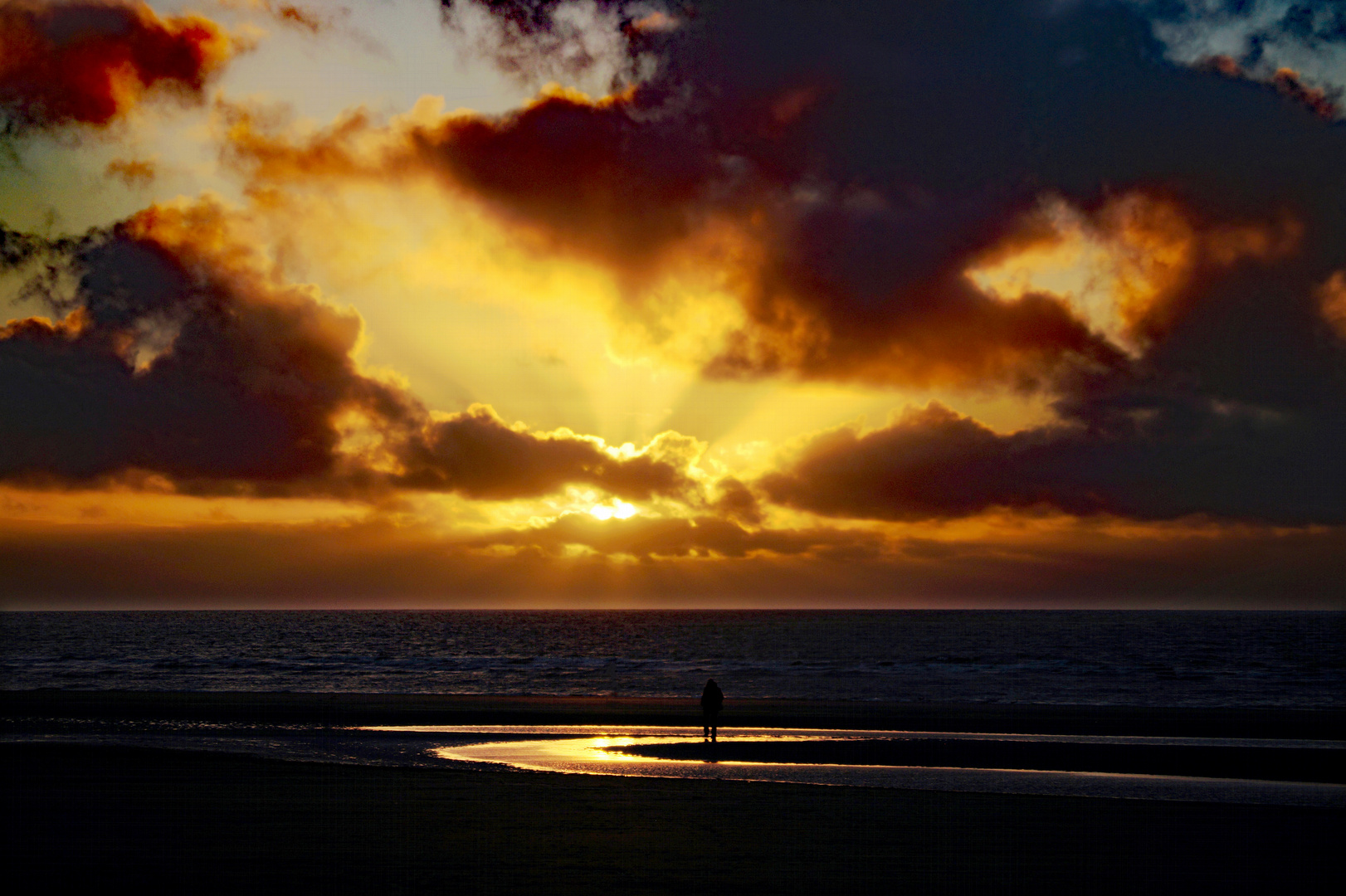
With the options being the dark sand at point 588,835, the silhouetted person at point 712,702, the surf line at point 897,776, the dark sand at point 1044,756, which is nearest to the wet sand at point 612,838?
the dark sand at point 588,835

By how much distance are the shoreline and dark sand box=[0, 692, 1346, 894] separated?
16.7m

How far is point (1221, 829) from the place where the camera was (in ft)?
63.1

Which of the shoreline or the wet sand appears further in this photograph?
the shoreline

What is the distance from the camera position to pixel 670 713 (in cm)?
4547

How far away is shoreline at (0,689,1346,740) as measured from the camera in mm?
40781

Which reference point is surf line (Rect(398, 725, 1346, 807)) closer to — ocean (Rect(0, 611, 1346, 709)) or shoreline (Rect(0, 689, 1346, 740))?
shoreline (Rect(0, 689, 1346, 740))

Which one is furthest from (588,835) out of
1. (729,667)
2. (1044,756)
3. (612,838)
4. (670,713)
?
(729,667)

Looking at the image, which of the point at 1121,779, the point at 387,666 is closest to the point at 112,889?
the point at 1121,779

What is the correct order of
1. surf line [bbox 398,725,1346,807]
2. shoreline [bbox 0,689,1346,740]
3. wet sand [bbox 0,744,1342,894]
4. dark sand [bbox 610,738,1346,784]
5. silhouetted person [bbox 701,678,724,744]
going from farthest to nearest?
shoreline [bbox 0,689,1346,740] < silhouetted person [bbox 701,678,724,744] < dark sand [bbox 610,738,1346,784] < surf line [bbox 398,725,1346,807] < wet sand [bbox 0,744,1342,894]

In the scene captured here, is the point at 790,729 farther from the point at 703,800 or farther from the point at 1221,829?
the point at 1221,829

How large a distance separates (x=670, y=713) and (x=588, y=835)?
28220 millimetres

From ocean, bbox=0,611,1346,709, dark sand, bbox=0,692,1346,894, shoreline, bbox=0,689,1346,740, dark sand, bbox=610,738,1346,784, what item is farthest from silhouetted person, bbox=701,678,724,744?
ocean, bbox=0,611,1346,709

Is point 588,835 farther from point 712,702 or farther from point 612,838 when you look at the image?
point 712,702

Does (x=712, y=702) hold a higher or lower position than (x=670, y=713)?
higher
